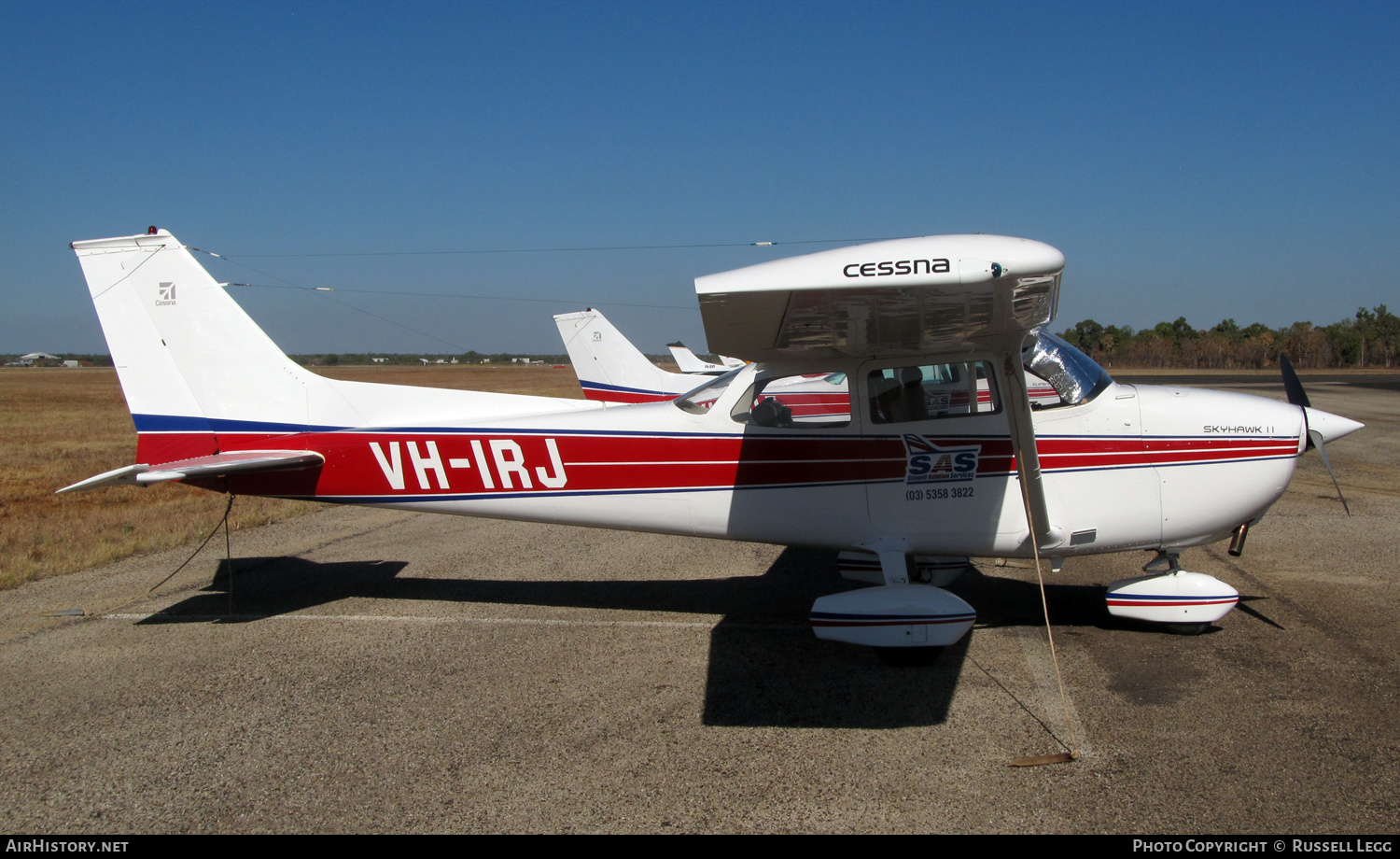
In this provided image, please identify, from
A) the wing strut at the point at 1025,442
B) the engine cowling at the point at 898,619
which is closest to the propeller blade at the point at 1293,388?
the wing strut at the point at 1025,442

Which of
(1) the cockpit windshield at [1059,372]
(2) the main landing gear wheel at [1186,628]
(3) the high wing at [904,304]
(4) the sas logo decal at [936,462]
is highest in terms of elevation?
(3) the high wing at [904,304]

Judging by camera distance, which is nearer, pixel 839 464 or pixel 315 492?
pixel 839 464

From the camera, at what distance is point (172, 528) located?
852cm

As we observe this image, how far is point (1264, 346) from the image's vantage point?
78.9 m

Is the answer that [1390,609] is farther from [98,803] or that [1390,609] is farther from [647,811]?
[98,803]

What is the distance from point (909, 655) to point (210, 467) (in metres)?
4.65

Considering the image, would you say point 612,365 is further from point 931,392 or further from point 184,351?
point 931,392

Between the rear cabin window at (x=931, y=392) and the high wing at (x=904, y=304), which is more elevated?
the high wing at (x=904, y=304)

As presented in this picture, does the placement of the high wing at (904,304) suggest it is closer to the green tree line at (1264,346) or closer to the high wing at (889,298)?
the high wing at (889,298)

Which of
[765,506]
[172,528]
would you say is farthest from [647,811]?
[172,528]

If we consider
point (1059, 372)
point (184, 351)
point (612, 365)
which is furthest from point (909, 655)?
point (612, 365)

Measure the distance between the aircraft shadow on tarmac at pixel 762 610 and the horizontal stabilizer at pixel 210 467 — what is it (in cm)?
120

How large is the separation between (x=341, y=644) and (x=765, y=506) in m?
2.96

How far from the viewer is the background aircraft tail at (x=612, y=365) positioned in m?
14.8
